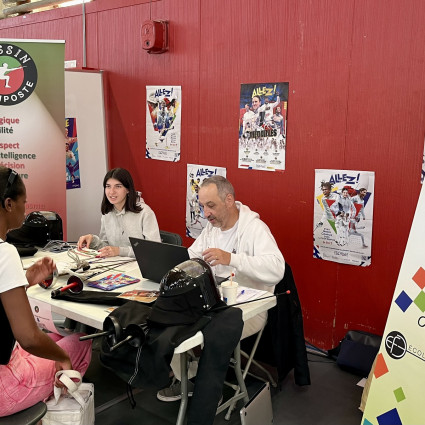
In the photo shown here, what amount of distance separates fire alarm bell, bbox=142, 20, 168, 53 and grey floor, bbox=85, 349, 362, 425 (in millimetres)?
2632

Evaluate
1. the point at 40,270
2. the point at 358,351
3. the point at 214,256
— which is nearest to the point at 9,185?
the point at 40,270

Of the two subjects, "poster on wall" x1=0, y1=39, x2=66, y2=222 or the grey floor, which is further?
"poster on wall" x1=0, y1=39, x2=66, y2=222

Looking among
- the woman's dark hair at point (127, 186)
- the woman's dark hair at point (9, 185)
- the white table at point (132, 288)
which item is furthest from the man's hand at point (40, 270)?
the woman's dark hair at point (127, 186)

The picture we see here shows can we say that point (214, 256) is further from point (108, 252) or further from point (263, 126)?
point (263, 126)

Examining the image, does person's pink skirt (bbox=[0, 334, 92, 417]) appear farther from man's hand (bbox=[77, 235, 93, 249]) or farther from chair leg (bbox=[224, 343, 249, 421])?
man's hand (bbox=[77, 235, 93, 249])

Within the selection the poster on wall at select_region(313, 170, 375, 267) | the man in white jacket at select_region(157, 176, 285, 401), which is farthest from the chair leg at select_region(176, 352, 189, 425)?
the poster on wall at select_region(313, 170, 375, 267)

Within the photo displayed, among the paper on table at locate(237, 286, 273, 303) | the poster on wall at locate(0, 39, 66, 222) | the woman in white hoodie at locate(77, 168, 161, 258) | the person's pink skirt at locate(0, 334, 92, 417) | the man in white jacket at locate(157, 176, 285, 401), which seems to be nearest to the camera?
the person's pink skirt at locate(0, 334, 92, 417)

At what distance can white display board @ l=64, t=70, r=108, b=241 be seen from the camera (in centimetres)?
486

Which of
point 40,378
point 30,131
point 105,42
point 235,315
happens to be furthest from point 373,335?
point 105,42

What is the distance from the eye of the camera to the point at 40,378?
7.17 ft

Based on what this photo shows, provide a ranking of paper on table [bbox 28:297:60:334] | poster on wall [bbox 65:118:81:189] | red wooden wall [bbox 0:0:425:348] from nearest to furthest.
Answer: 1. paper on table [bbox 28:297:60:334]
2. red wooden wall [bbox 0:0:425:348]
3. poster on wall [bbox 65:118:81:189]

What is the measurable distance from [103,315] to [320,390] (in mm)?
1610

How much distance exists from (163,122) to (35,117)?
1078 mm

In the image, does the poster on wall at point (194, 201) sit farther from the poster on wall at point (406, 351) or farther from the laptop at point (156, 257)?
the poster on wall at point (406, 351)
